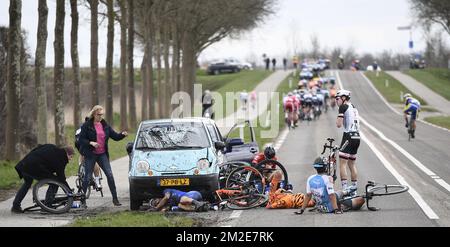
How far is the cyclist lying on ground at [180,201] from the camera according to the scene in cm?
1451

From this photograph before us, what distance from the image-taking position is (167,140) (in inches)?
634

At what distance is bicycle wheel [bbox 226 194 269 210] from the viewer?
49.1ft

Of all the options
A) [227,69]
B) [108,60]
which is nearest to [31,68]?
[108,60]

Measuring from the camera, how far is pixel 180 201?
14.6 metres

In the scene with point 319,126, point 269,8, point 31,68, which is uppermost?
point 269,8

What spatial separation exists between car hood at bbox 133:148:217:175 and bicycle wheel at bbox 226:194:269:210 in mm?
687

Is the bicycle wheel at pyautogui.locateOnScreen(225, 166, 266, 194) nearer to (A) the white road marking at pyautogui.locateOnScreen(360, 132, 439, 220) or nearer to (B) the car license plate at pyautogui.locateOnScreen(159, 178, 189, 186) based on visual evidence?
(B) the car license plate at pyautogui.locateOnScreen(159, 178, 189, 186)

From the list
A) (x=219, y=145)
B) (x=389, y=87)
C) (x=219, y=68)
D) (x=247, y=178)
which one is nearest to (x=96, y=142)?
(x=219, y=145)

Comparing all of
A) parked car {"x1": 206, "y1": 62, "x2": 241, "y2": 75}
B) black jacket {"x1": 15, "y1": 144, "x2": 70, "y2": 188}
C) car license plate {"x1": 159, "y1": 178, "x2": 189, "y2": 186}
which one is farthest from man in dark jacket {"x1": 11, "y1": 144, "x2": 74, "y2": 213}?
parked car {"x1": 206, "y1": 62, "x2": 241, "y2": 75}

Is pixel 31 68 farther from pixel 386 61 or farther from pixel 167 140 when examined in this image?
pixel 386 61

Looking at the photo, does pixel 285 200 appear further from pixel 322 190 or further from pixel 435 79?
pixel 435 79

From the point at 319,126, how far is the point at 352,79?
4482cm

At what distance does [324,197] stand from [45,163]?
4808 millimetres

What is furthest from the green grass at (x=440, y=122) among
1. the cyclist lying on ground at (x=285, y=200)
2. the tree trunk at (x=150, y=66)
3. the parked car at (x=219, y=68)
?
the parked car at (x=219, y=68)
